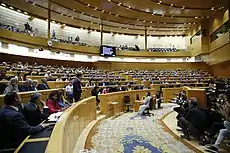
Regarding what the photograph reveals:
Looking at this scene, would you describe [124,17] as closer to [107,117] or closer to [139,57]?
[139,57]

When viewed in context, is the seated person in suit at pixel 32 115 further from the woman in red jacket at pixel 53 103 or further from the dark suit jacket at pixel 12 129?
the woman in red jacket at pixel 53 103

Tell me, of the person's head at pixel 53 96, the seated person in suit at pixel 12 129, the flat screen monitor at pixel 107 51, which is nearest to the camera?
the seated person in suit at pixel 12 129

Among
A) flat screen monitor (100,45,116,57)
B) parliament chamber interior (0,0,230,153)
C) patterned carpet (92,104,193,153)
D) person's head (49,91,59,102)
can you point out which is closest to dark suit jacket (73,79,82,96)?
parliament chamber interior (0,0,230,153)

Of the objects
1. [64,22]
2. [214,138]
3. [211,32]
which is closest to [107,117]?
[214,138]

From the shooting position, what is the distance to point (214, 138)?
14.4 feet

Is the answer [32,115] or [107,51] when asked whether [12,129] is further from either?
[107,51]

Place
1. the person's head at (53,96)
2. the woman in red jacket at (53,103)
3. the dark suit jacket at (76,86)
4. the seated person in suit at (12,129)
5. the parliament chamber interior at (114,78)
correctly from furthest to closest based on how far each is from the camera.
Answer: the dark suit jacket at (76,86)
the person's head at (53,96)
the woman in red jacket at (53,103)
the parliament chamber interior at (114,78)
the seated person in suit at (12,129)

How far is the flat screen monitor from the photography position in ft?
67.5

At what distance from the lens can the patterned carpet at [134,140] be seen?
462 cm

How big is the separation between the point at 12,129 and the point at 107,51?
60.7ft

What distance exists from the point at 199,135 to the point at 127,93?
6.14 meters

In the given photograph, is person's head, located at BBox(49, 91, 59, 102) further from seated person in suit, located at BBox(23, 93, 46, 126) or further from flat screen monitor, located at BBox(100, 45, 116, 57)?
flat screen monitor, located at BBox(100, 45, 116, 57)

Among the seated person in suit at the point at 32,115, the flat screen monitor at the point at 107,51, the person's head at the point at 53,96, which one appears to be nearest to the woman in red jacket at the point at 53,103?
the person's head at the point at 53,96

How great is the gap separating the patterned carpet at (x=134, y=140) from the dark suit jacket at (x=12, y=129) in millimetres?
2208
